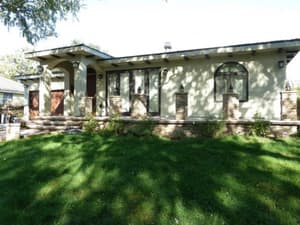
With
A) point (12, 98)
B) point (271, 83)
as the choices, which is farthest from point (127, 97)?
point (12, 98)

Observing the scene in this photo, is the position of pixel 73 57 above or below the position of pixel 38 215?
above

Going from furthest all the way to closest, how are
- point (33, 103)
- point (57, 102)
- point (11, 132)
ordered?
point (33, 103) < point (57, 102) < point (11, 132)

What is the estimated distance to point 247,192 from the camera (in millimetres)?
3656

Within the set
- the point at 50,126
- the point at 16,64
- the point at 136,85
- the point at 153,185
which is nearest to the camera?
the point at 153,185

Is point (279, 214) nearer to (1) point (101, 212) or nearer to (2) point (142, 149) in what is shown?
(1) point (101, 212)

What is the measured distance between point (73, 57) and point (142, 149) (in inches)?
261

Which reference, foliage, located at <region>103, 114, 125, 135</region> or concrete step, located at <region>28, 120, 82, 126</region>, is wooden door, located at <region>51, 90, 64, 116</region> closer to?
concrete step, located at <region>28, 120, 82, 126</region>

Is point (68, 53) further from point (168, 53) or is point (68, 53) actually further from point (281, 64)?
point (281, 64)

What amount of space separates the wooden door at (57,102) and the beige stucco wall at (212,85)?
7127 millimetres

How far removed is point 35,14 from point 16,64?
31.0 meters

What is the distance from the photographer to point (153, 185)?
3955mm

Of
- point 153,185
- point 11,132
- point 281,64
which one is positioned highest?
point 281,64

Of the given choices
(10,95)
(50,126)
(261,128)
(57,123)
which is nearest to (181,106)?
(261,128)

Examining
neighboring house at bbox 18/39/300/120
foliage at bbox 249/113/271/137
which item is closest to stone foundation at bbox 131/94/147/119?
neighboring house at bbox 18/39/300/120
